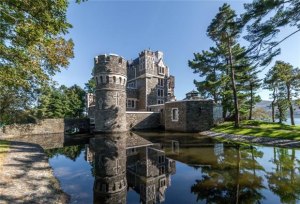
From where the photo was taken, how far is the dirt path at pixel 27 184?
15.3 ft

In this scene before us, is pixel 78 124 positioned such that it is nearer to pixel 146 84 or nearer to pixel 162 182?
pixel 146 84

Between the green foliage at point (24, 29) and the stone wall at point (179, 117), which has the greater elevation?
the green foliage at point (24, 29)

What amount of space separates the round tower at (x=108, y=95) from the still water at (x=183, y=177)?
11069 millimetres

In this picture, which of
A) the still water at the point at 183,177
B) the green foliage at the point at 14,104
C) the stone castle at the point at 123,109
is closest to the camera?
the still water at the point at 183,177

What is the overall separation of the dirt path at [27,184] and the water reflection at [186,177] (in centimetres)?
58

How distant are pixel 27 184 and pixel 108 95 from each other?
16.6 meters

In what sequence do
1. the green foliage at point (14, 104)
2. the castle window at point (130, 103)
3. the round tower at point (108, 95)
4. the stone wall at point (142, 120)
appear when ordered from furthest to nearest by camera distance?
the castle window at point (130, 103) → the stone wall at point (142, 120) → the round tower at point (108, 95) → the green foliage at point (14, 104)

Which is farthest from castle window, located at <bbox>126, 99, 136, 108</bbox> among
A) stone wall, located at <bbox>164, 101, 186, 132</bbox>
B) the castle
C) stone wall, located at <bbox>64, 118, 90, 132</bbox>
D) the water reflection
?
the water reflection

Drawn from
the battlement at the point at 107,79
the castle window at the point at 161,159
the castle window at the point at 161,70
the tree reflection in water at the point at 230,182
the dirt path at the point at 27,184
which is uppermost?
the castle window at the point at 161,70

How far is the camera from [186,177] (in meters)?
6.94

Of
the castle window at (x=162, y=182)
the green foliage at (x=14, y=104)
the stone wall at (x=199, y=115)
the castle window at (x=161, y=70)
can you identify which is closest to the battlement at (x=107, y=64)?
the green foliage at (x=14, y=104)

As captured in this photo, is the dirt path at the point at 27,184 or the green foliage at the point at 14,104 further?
the green foliage at the point at 14,104

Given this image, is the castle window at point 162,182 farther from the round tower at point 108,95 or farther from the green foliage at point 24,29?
the round tower at point 108,95

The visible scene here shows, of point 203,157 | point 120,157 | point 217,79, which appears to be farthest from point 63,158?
point 217,79
